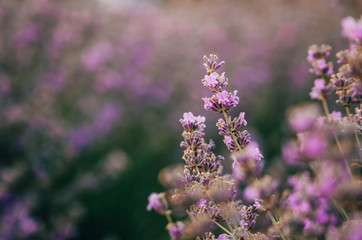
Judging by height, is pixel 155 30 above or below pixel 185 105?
above

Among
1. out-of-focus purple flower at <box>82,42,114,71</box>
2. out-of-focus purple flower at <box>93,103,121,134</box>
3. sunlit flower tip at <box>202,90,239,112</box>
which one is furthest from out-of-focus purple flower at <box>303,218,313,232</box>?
out-of-focus purple flower at <box>82,42,114,71</box>

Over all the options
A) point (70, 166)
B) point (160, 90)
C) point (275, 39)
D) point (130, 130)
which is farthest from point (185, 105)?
point (275, 39)

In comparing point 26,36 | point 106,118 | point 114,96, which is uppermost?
point 26,36

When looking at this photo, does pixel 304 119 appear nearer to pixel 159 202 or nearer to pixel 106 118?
pixel 159 202

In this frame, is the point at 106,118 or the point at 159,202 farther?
the point at 106,118

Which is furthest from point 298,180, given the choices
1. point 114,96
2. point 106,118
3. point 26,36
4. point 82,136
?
point 114,96

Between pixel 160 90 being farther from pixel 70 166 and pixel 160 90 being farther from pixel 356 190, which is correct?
pixel 356 190

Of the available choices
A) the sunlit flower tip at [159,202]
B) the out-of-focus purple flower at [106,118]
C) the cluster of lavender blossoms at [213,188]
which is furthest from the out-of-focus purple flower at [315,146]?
the out-of-focus purple flower at [106,118]
